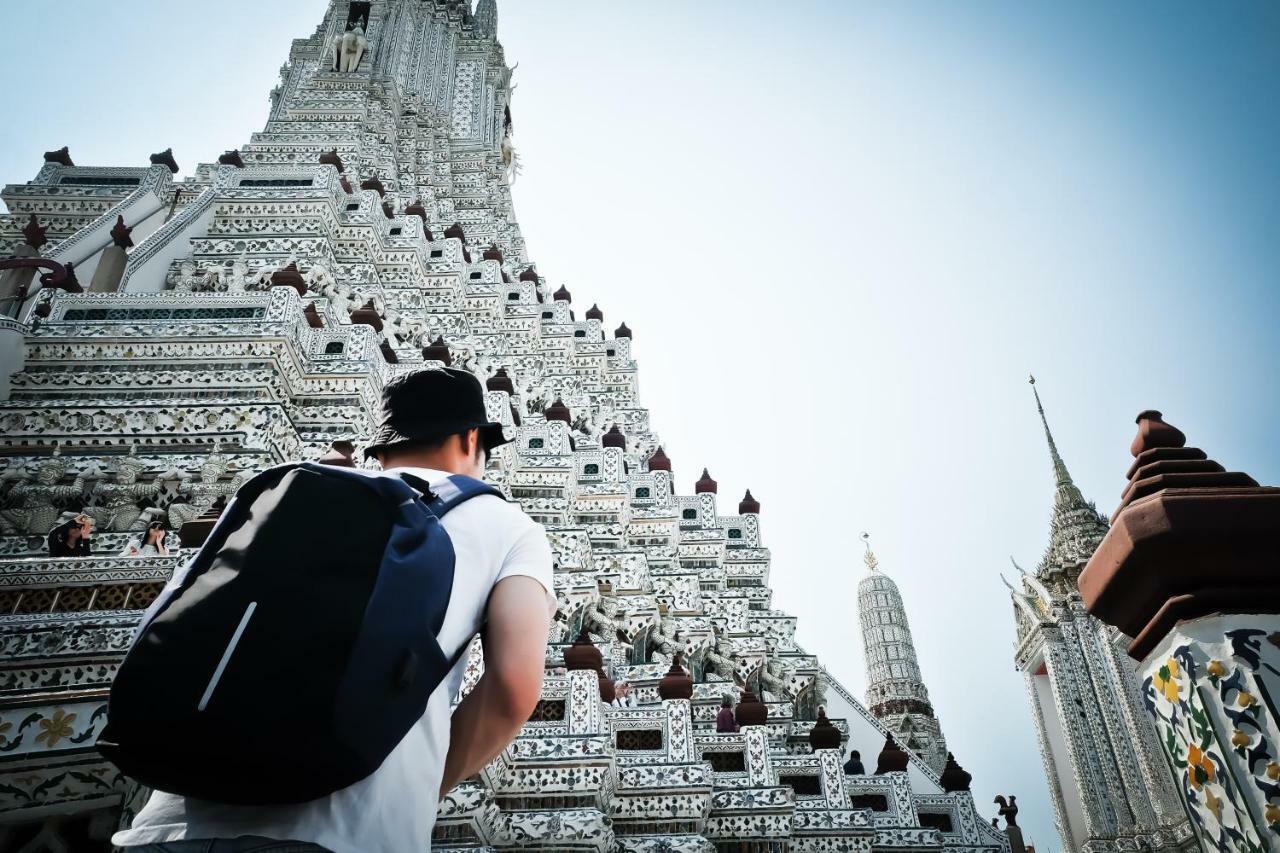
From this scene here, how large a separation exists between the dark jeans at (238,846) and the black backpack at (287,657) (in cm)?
8

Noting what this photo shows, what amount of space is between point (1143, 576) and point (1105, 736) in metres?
25.8

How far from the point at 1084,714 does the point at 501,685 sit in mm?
27316

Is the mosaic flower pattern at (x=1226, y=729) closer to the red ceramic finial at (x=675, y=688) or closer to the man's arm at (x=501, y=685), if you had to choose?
the man's arm at (x=501, y=685)

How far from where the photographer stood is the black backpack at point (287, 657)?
1.41 m

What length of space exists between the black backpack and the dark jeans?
0.25 ft

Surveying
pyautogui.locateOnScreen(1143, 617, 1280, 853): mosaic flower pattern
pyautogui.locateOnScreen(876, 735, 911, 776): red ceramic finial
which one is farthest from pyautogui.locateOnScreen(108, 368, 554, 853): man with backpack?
pyautogui.locateOnScreen(876, 735, 911, 776): red ceramic finial

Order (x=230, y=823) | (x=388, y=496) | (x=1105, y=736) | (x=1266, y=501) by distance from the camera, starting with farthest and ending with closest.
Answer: (x=1105, y=736)
(x=1266, y=501)
(x=388, y=496)
(x=230, y=823)

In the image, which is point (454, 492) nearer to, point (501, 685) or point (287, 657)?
point (501, 685)

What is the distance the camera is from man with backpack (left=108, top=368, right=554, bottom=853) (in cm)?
142

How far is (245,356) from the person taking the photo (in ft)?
29.5

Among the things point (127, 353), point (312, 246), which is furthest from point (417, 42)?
point (127, 353)

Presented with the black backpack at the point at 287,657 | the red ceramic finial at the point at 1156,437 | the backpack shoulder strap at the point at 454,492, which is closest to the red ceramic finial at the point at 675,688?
the red ceramic finial at the point at 1156,437

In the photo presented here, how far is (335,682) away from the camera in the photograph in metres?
1.44

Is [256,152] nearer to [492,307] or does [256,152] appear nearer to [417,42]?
[492,307]
